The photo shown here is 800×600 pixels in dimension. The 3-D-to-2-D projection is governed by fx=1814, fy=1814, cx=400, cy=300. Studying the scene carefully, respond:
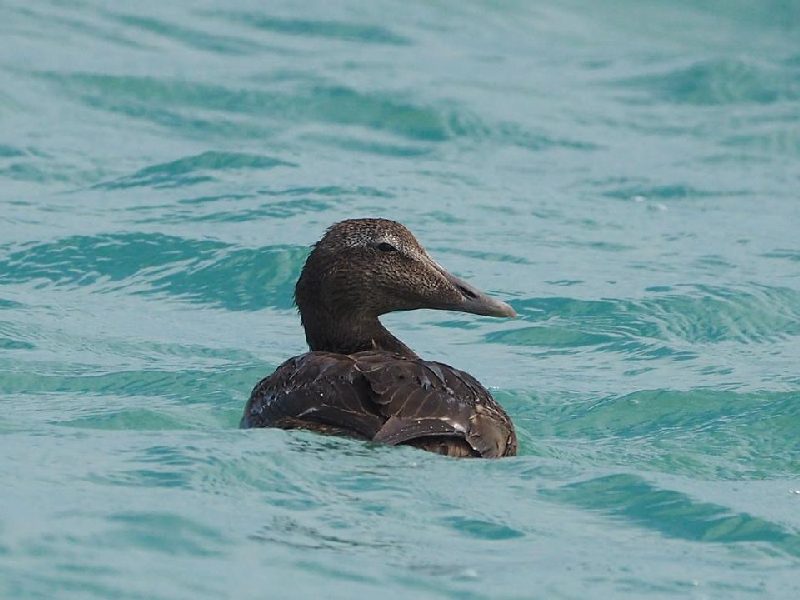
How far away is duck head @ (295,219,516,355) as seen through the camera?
8.08 metres

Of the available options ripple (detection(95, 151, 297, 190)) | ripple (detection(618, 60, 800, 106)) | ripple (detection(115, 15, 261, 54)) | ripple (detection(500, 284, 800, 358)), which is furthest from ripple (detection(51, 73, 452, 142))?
ripple (detection(500, 284, 800, 358))

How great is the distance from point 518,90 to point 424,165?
2.46m

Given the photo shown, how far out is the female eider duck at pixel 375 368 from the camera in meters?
6.85

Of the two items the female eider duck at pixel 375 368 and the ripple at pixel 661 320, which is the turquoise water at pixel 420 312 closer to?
the ripple at pixel 661 320

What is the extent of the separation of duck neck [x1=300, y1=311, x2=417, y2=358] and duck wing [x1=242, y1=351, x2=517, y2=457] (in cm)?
78

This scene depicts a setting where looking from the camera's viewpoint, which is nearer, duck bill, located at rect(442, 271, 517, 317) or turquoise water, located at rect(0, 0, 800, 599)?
turquoise water, located at rect(0, 0, 800, 599)

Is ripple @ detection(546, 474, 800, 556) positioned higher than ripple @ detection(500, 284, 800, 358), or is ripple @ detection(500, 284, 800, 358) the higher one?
ripple @ detection(546, 474, 800, 556)

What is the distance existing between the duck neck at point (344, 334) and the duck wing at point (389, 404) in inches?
30.7

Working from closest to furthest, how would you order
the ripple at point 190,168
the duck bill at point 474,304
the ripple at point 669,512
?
1. the ripple at point 669,512
2. the duck bill at point 474,304
3. the ripple at point 190,168

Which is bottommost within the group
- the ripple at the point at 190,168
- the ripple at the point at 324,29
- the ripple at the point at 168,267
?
the ripple at the point at 168,267

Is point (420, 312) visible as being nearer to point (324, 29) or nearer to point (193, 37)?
point (193, 37)

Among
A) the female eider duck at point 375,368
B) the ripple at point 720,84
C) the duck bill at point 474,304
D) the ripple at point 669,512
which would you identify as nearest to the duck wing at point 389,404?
the female eider duck at point 375,368

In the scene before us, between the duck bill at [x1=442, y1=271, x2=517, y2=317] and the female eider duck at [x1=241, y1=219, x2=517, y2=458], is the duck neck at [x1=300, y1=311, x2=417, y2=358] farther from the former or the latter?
the duck bill at [x1=442, y1=271, x2=517, y2=317]

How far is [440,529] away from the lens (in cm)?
622
